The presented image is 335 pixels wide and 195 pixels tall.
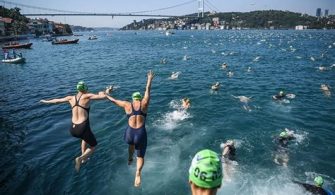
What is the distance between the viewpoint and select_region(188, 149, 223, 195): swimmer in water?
333 cm

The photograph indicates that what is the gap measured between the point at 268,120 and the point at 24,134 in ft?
51.7

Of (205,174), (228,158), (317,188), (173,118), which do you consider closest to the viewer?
(205,174)

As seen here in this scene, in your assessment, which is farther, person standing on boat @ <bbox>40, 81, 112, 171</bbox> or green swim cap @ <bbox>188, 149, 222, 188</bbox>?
person standing on boat @ <bbox>40, 81, 112, 171</bbox>

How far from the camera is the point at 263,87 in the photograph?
29.2 m

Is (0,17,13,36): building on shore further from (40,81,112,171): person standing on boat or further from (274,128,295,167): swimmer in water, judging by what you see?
(274,128,295,167): swimmer in water

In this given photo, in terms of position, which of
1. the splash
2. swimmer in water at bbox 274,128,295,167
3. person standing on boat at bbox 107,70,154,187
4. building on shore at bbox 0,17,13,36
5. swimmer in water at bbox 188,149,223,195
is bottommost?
swimmer in water at bbox 274,128,295,167

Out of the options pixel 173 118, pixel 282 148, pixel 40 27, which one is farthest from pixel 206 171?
pixel 40 27

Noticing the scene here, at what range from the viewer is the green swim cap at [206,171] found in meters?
3.33

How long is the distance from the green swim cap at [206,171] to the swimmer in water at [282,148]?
1165 cm

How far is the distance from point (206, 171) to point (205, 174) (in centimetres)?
4

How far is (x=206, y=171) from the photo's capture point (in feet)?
10.9

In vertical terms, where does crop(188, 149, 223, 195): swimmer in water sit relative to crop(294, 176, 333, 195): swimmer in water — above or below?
above

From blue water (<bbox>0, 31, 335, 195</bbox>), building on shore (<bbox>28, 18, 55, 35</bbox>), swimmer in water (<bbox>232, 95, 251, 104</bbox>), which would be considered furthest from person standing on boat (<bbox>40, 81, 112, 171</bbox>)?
building on shore (<bbox>28, 18, 55, 35</bbox>)

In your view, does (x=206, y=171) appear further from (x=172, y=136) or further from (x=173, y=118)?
(x=173, y=118)
